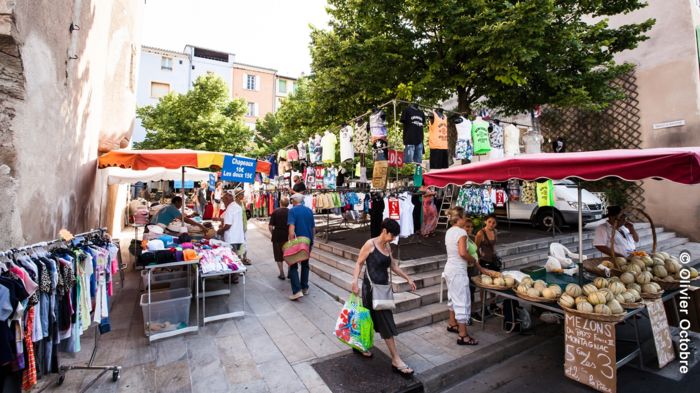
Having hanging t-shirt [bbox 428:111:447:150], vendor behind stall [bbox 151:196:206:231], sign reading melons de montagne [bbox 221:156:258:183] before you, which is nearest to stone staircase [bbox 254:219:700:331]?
hanging t-shirt [bbox 428:111:447:150]

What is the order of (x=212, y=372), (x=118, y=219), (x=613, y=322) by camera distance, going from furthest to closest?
(x=118, y=219), (x=212, y=372), (x=613, y=322)

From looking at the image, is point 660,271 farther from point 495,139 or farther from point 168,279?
point 168,279

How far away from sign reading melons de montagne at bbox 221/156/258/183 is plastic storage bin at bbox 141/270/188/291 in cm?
209

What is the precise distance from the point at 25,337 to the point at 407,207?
625cm

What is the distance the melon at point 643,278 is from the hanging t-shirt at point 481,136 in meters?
4.21

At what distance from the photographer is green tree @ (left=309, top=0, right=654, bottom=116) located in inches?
297

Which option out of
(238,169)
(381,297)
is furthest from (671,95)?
(238,169)

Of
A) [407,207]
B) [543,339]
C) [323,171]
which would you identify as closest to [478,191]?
[407,207]

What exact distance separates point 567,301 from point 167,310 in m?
5.47

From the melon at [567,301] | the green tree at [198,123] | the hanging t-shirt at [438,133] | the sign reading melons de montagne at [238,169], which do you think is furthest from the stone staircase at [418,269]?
the green tree at [198,123]

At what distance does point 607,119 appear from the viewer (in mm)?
13883

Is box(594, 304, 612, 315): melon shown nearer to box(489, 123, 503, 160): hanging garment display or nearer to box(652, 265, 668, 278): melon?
box(652, 265, 668, 278): melon

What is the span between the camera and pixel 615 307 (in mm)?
3492

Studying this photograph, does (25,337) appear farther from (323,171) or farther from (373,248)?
(323,171)
